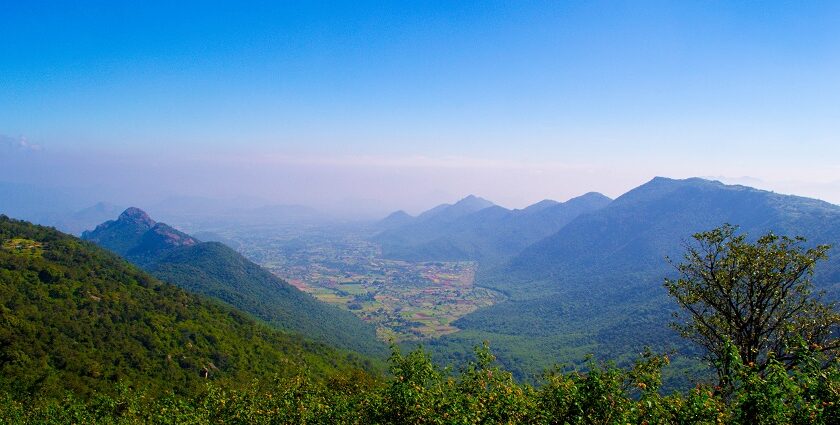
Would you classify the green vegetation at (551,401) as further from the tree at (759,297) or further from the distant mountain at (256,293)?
the distant mountain at (256,293)

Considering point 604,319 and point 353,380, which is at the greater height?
point 353,380

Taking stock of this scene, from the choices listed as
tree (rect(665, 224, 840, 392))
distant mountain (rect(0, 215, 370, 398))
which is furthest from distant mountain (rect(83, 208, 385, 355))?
tree (rect(665, 224, 840, 392))

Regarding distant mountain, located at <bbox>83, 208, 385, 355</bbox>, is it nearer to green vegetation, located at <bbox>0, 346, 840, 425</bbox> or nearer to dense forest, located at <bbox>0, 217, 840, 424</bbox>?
dense forest, located at <bbox>0, 217, 840, 424</bbox>

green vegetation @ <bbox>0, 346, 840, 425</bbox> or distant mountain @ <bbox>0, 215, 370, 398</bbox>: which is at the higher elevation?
green vegetation @ <bbox>0, 346, 840, 425</bbox>

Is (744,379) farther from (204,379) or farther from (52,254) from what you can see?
(52,254)

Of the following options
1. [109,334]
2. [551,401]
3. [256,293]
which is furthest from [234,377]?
[256,293]

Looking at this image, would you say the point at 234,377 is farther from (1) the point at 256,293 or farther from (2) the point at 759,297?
(1) the point at 256,293

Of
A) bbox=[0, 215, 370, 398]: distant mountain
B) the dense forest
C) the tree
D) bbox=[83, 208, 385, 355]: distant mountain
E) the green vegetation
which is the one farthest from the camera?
bbox=[83, 208, 385, 355]: distant mountain

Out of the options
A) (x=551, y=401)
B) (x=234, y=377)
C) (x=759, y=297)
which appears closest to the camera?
(x=551, y=401)

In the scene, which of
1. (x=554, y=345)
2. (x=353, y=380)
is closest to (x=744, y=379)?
(x=353, y=380)
